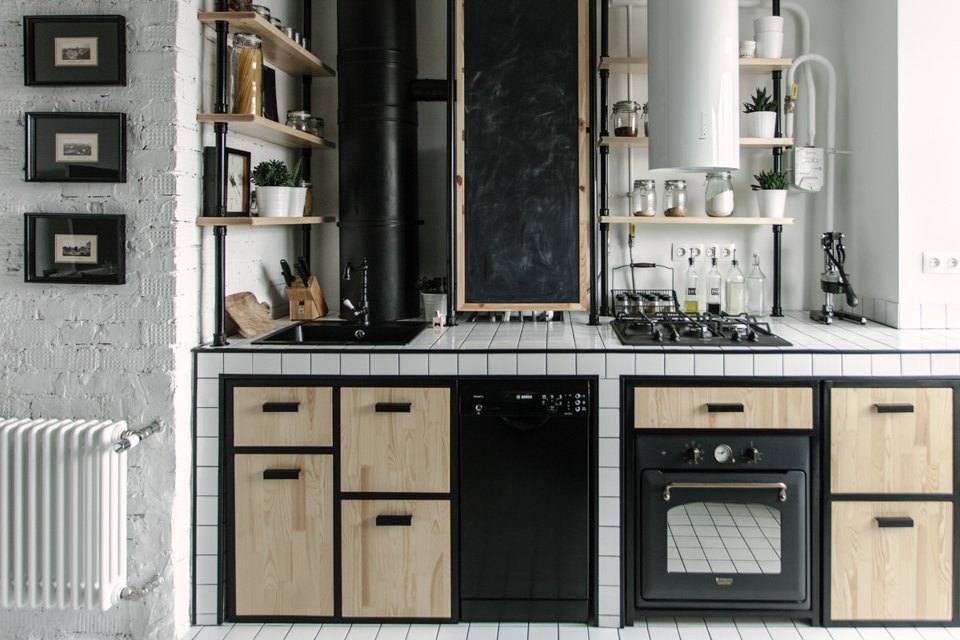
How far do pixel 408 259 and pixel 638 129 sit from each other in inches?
42.2

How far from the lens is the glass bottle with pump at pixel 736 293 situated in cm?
367

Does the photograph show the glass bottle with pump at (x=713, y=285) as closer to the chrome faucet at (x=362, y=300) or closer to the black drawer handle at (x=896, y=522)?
the black drawer handle at (x=896, y=522)

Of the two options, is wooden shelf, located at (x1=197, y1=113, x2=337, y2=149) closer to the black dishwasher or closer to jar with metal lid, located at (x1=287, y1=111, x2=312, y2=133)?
jar with metal lid, located at (x1=287, y1=111, x2=312, y2=133)

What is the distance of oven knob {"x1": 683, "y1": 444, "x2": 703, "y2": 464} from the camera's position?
2775 mm

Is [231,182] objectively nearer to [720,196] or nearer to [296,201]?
[296,201]

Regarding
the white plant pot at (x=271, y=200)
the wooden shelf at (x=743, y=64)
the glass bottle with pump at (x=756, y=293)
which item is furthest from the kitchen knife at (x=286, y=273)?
the glass bottle with pump at (x=756, y=293)

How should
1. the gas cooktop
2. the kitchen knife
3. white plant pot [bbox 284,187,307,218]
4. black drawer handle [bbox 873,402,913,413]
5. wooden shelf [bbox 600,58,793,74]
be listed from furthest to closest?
the kitchen knife
wooden shelf [bbox 600,58,793,74]
white plant pot [bbox 284,187,307,218]
the gas cooktop
black drawer handle [bbox 873,402,913,413]

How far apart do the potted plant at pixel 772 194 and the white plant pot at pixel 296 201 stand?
69.0 inches

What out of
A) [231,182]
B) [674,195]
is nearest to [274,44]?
[231,182]

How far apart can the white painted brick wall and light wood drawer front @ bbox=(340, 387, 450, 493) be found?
0.51 meters

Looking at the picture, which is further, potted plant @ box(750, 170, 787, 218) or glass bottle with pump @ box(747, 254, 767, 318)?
glass bottle with pump @ box(747, 254, 767, 318)

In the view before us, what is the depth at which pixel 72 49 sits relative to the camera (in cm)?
263

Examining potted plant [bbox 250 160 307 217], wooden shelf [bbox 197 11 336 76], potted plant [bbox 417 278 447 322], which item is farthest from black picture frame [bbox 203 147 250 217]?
potted plant [bbox 417 278 447 322]

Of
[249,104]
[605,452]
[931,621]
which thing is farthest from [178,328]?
[931,621]
